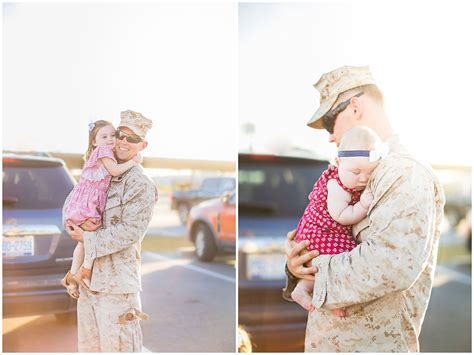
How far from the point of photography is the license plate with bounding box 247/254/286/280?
129 inches

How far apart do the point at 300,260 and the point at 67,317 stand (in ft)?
5.30

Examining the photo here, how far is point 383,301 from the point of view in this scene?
7.01 feet

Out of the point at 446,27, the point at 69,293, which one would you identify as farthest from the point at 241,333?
the point at 446,27

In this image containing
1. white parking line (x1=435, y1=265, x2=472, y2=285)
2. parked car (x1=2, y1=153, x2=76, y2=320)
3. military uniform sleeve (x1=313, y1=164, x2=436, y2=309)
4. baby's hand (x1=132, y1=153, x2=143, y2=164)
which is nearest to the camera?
military uniform sleeve (x1=313, y1=164, x2=436, y2=309)

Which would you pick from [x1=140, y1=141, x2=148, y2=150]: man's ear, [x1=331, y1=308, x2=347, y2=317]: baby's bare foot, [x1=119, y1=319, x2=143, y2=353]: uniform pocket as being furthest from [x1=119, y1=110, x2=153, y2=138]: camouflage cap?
[x1=331, y1=308, x2=347, y2=317]: baby's bare foot

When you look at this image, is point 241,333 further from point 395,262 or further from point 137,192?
point 395,262

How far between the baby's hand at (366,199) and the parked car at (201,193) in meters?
1.27

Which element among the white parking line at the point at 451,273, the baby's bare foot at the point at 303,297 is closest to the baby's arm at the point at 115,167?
the baby's bare foot at the point at 303,297

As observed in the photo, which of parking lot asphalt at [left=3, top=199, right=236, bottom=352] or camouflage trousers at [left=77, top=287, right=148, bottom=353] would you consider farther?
parking lot asphalt at [left=3, top=199, right=236, bottom=352]

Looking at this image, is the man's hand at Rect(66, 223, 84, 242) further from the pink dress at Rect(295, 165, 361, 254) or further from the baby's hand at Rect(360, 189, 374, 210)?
the baby's hand at Rect(360, 189, 374, 210)

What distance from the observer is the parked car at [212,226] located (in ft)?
10.9

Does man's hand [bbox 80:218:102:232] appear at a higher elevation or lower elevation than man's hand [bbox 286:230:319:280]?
higher

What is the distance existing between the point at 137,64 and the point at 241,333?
1.72 m

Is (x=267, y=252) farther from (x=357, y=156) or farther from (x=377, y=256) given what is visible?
(x=377, y=256)
